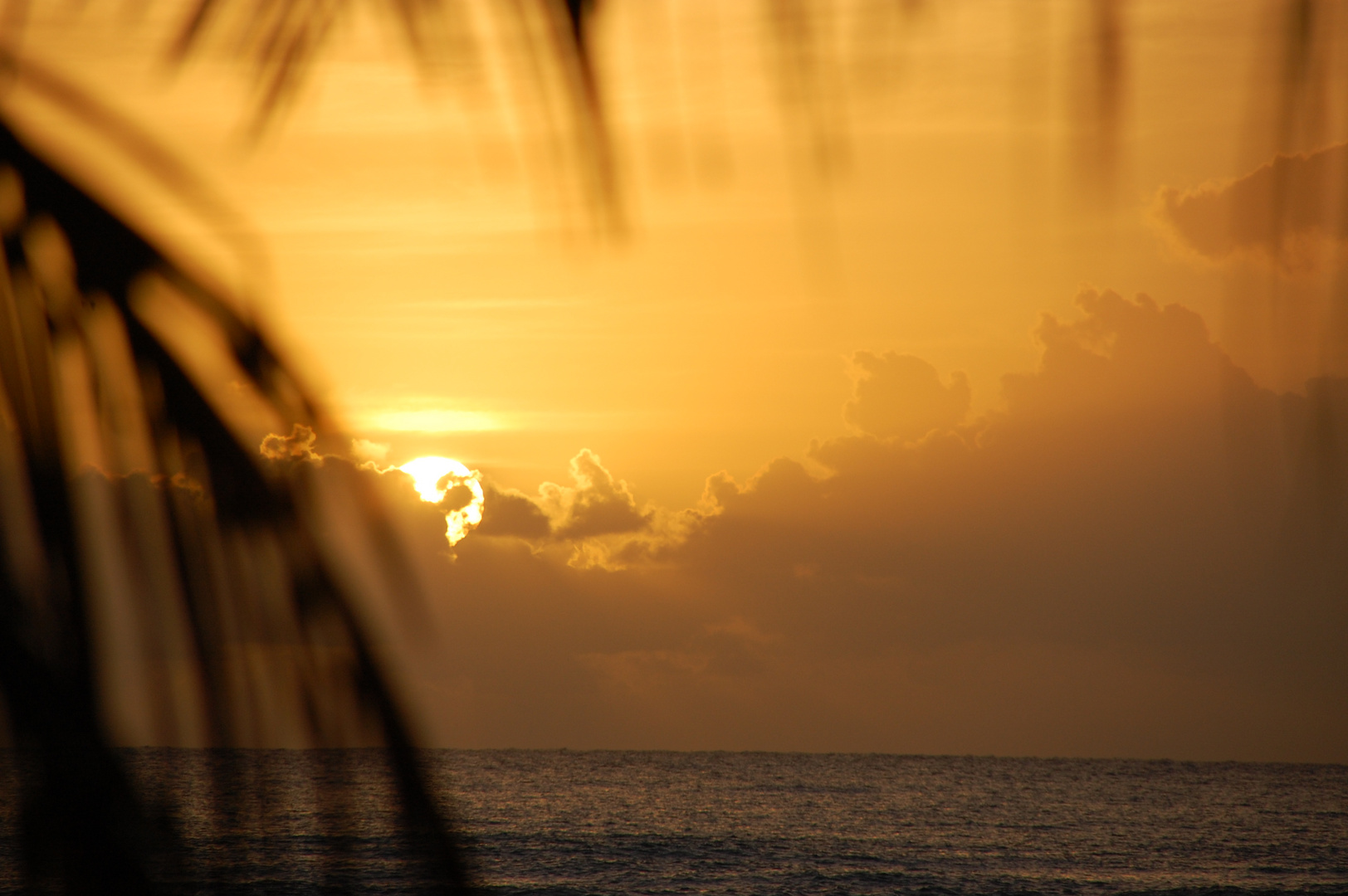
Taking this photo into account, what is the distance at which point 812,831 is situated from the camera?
4484 cm

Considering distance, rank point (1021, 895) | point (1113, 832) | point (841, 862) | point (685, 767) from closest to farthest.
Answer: point (1021, 895), point (841, 862), point (1113, 832), point (685, 767)

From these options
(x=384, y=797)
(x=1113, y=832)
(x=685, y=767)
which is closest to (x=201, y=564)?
(x=384, y=797)

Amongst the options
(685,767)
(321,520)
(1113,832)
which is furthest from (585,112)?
(685,767)


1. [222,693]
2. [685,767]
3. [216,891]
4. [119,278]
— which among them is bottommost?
[685,767]

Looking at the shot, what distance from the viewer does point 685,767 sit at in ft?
288

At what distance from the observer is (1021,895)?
30266 millimetres

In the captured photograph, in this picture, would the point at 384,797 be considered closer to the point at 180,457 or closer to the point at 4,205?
the point at 180,457

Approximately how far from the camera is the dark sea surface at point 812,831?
77 cm

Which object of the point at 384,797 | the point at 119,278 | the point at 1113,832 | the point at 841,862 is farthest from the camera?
the point at 1113,832

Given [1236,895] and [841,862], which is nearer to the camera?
[1236,895]

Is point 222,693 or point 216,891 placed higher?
point 222,693

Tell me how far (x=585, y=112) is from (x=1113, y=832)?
52.7 meters

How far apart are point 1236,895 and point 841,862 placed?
11879mm

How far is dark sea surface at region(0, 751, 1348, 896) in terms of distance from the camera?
77 centimetres
